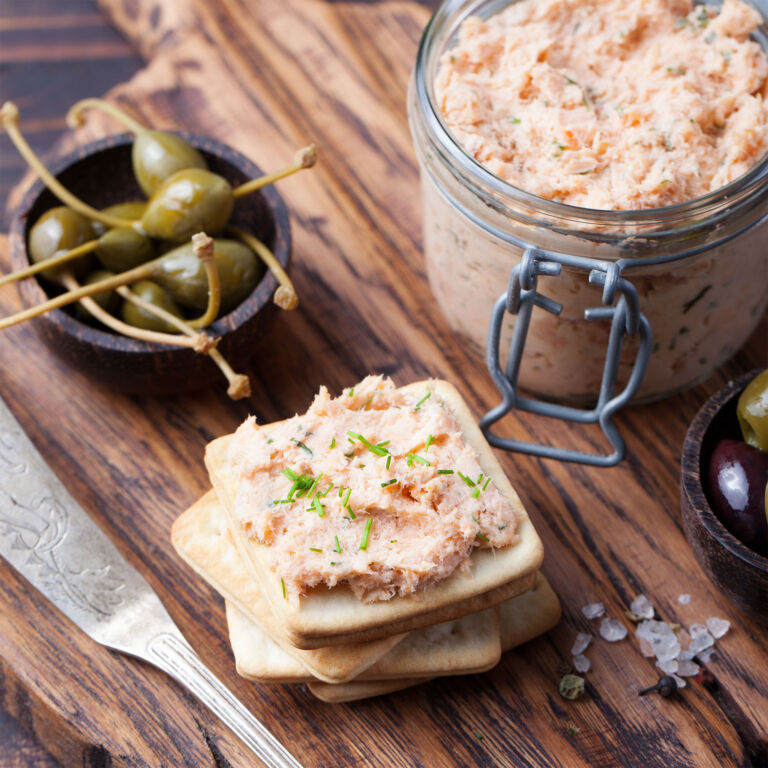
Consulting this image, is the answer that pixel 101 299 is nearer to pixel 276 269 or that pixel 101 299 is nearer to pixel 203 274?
pixel 203 274

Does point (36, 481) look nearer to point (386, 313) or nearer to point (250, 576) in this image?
point (250, 576)

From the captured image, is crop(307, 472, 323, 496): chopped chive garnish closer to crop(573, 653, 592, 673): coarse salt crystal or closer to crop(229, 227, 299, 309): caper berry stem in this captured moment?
crop(229, 227, 299, 309): caper berry stem

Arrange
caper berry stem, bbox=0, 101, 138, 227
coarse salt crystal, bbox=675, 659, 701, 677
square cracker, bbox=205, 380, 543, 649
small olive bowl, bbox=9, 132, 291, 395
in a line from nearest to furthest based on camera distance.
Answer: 1. square cracker, bbox=205, 380, 543, 649
2. coarse salt crystal, bbox=675, 659, 701, 677
3. small olive bowl, bbox=9, 132, 291, 395
4. caper berry stem, bbox=0, 101, 138, 227

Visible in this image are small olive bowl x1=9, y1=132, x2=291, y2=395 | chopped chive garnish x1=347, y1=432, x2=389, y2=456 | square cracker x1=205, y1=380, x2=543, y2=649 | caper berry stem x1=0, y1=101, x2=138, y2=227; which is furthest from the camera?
caper berry stem x1=0, y1=101, x2=138, y2=227

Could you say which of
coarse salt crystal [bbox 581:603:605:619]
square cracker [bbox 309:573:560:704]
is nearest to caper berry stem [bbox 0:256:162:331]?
square cracker [bbox 309:573:560:704]

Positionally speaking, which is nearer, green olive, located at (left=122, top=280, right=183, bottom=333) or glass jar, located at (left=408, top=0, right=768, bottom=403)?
glass jar, located at (left=408, top=0, right=768, bottom=403)

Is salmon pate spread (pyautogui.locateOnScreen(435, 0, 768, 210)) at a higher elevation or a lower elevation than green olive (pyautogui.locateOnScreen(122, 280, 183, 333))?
higher

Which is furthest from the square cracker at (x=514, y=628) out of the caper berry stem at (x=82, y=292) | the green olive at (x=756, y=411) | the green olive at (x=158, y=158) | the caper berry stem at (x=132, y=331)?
the green olive at (x=158, y=158)
